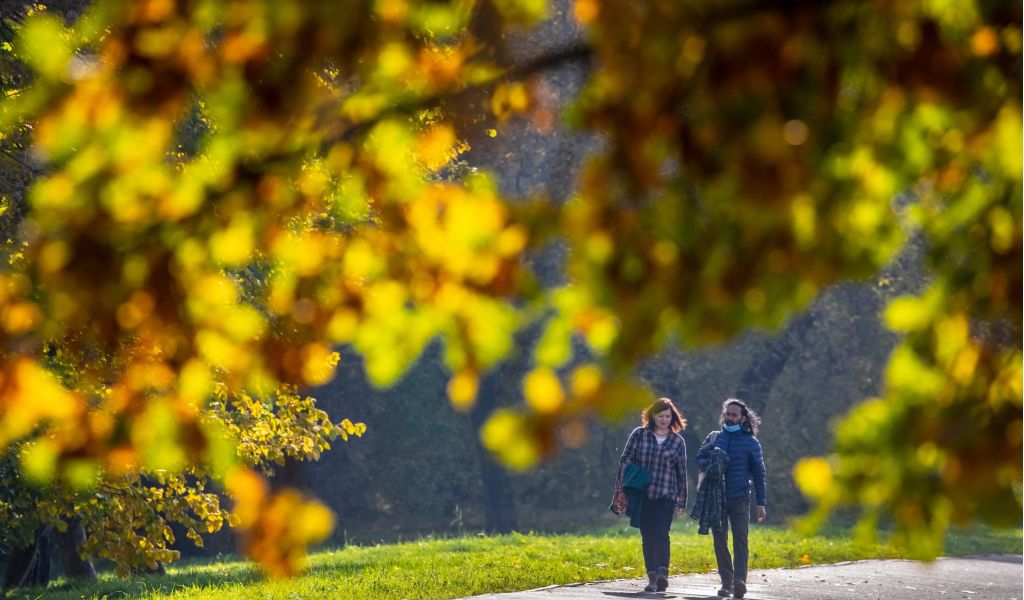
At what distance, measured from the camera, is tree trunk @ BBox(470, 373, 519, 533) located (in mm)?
34406

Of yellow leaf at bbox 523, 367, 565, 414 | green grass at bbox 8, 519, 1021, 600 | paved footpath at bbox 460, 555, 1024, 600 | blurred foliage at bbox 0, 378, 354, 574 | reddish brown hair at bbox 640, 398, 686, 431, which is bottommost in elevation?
paved footpath at bbox 460, 555, 1024, 600

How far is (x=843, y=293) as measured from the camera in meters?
34.7

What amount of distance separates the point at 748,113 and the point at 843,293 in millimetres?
33016

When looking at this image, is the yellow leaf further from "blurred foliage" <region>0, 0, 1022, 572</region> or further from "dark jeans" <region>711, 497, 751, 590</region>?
"dark jeans" <region>711, 497, 751, 590</region>

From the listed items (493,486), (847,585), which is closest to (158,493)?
(847,585)

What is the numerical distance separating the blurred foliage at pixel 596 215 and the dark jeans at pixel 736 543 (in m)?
9.80

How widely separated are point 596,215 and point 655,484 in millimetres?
10260

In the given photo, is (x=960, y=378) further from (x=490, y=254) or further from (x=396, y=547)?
(x=396, y=547)

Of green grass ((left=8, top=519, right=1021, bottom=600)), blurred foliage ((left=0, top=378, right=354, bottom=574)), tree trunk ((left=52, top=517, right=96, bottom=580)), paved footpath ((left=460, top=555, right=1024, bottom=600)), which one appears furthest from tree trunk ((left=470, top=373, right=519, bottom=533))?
blurred foliage ((left=0, top=378, right=354, bottom=574))

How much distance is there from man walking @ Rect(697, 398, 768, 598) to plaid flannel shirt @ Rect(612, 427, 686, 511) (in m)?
0.21

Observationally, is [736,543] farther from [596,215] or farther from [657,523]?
[596,215]

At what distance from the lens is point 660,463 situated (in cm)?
1276

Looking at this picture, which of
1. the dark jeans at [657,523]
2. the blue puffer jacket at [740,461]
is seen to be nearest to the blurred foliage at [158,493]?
the dark jeans at [657,523]

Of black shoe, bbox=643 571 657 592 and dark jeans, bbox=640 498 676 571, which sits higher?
dark jeans, bbox=640 498 676 571
